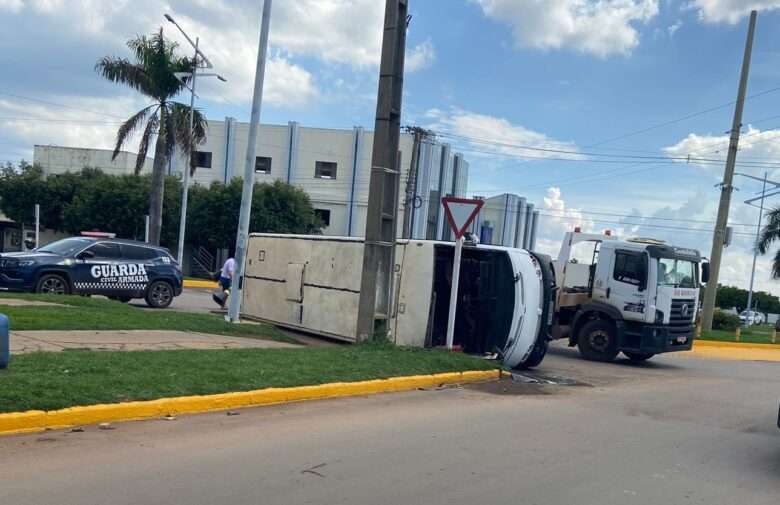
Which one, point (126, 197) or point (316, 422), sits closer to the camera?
point (316, 422)

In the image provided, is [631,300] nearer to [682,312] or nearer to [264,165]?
[682,312]

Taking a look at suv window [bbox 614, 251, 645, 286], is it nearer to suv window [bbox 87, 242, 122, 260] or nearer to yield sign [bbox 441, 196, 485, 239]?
yield sign [bbox 441, 196, 485, 239]

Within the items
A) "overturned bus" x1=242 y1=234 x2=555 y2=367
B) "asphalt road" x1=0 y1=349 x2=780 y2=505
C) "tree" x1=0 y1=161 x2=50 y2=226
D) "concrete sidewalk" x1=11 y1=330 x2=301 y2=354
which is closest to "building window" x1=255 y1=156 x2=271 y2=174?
"tree" x1=0 y1=161 x2=50 y2=226

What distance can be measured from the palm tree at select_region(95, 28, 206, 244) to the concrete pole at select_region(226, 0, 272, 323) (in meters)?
14.4

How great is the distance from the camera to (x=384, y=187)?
12703mm

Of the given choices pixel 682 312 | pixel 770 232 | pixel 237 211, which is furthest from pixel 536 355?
pixel 770 232

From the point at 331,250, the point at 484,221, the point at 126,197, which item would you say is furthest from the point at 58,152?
the point at 331,250

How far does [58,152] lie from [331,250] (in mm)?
42100

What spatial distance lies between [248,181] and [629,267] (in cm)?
850

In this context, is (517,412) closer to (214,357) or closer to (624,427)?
(624,427)

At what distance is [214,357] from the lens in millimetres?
9758

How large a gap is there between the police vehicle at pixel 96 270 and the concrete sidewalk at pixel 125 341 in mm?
5825

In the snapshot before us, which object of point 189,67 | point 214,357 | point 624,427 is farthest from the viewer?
point 189,67

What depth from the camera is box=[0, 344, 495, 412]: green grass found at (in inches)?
273
